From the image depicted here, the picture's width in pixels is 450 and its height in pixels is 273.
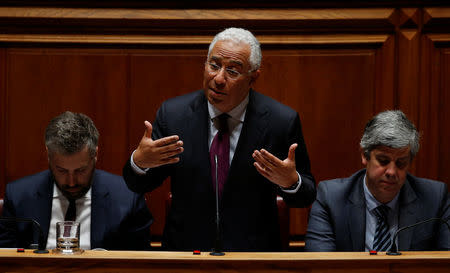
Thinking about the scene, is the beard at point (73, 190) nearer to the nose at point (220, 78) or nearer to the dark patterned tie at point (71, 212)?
the dark patterned tie at point (71, 212)

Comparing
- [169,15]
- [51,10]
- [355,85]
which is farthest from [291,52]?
[51,10]

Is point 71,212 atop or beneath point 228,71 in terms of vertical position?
beneath

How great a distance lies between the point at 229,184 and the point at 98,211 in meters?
0.47

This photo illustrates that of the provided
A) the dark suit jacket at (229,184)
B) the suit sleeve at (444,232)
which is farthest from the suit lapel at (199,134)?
the suit sleeve at (444,232)

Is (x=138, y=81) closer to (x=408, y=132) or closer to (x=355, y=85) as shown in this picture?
(x=355, y=85)

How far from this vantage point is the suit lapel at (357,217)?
1.77 metres

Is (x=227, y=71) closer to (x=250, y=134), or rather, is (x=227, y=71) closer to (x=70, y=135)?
(x=250, y=134)

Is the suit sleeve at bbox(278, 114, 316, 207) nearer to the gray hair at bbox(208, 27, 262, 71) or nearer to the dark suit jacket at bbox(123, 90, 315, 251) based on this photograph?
the dark suit jacket at bbox(123, 90, 315, 251)

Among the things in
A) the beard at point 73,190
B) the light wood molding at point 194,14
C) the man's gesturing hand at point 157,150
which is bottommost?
the beard at point 73,190

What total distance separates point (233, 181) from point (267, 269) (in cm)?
46

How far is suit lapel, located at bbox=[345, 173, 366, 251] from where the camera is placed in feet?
5.82

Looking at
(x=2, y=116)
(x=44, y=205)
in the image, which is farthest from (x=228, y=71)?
(x=2, y=116)

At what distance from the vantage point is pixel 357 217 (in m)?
1.80

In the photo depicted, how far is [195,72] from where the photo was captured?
2312 millimetres
